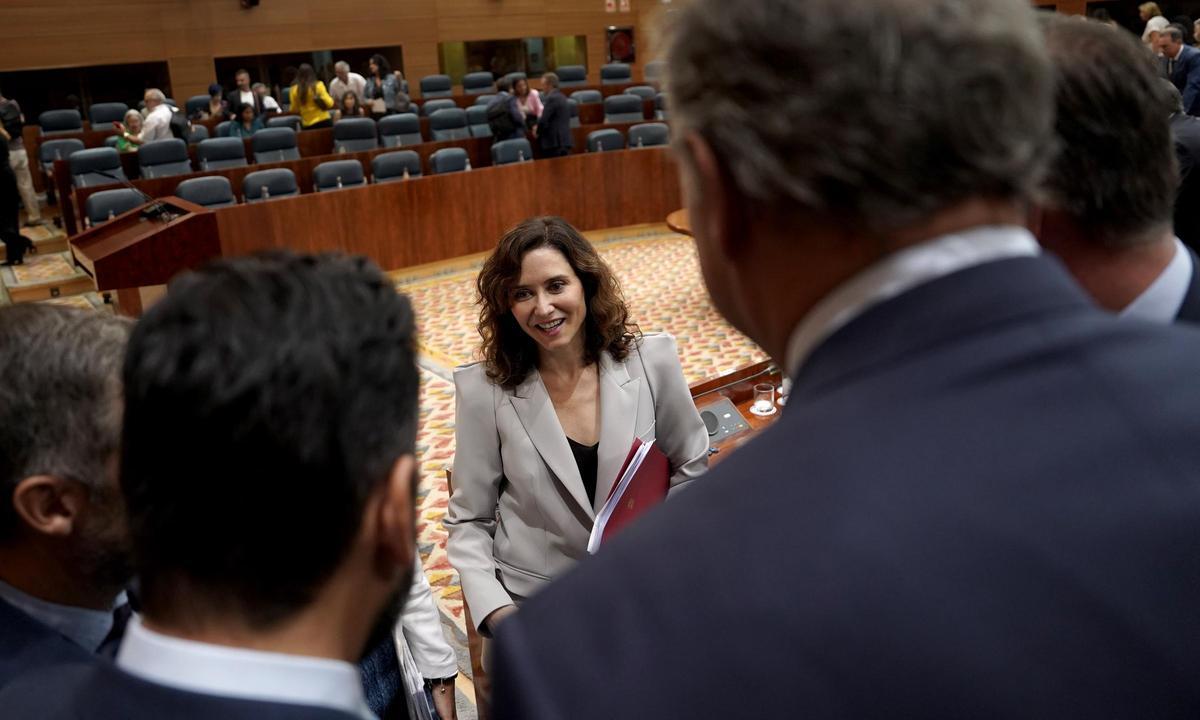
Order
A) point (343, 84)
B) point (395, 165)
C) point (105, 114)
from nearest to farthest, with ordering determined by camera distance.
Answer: point (395, 165), point (105, 114), point (343, 84)

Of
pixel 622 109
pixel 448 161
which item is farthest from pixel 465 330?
pixel 622 109

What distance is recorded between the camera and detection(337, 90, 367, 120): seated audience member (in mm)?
11202

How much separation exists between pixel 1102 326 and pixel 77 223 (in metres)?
8.97

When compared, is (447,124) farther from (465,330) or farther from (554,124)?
(465,330)

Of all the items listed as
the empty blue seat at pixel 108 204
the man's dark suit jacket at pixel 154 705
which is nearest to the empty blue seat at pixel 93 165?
the empty blue seat at pixel 108 204

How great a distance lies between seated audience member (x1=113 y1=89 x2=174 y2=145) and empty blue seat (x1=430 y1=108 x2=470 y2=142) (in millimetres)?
2846

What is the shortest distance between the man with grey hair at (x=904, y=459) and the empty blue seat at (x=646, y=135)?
1024cm

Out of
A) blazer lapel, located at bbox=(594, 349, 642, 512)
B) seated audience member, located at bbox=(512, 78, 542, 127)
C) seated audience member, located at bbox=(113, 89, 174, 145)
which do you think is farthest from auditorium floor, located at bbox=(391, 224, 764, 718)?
seated audience member, located at bbox=(113, 89, 174, 145)

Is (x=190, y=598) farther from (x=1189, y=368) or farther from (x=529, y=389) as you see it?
(x=529, y=389)

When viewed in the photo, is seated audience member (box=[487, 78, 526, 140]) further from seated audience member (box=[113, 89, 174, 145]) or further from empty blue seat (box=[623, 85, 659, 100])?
seated audience member (box=[113, 89, 174, 145])

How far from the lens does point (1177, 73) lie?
26.0 ft

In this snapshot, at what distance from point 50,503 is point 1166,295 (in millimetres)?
1333

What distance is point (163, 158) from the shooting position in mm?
9039

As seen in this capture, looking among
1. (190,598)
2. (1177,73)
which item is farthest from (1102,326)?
(1177,73)
